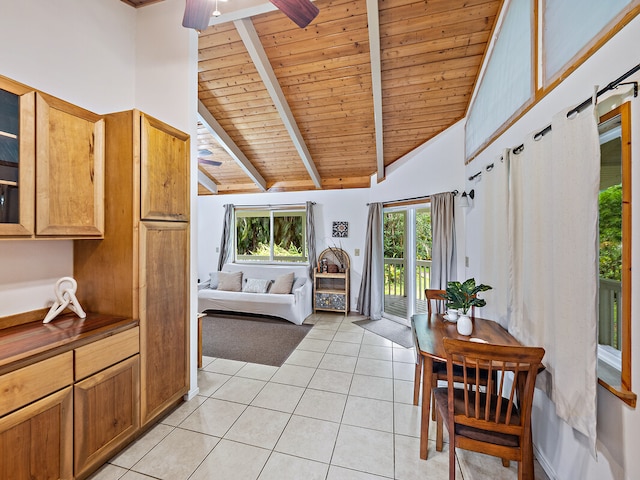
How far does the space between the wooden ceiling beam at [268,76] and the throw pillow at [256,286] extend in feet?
7.91

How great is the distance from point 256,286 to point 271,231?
137 cm

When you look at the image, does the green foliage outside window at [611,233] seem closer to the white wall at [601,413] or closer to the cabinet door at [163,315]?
the white wall at [601,413]

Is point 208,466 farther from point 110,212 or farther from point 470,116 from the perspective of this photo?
point 470,116

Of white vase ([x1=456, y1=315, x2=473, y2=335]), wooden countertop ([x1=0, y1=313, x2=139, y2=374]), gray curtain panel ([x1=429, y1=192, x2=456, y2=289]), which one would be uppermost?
gray curtain panel ([x1=429, y1=192, x2=456, y2=289])

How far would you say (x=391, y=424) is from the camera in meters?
2.19

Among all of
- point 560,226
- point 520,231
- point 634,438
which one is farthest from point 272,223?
point 634,438

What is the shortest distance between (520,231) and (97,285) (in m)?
3.14

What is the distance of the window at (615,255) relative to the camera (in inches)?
45.2

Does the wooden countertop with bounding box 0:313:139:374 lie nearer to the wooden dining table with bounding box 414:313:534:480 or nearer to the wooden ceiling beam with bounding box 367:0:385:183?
the wooden dining table with bounding box 414:313:534:480

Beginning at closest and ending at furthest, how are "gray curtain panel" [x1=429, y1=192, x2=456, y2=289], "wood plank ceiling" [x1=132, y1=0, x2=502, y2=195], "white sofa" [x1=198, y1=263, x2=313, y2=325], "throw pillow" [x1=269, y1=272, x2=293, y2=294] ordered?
1. "wood plank ceiling" [x1=132, y1=0, x2=502, y2=195]
2. "gray curtain panel" [x1=429, y1=192, x2=456, y2=289]
3. "white sofa" [x1=198, y1=263, x2=313, y2=325]
4. "throw pillow" [x1=269, y1=272, x2=293, y2=294]

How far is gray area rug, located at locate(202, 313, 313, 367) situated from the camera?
341cm

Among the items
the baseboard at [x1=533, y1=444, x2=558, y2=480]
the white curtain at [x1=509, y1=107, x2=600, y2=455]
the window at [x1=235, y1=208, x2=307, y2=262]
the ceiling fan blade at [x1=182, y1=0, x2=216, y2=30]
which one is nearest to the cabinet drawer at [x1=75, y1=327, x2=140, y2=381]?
the ceiling fan blade at [x1=182, y1=0, x2=216, y2=30]

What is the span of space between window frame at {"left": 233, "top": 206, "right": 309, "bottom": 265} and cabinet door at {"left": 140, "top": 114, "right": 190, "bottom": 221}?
11.4 ft

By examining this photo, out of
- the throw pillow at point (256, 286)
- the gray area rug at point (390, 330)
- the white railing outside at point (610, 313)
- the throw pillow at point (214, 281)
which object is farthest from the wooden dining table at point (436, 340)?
the throw pillow at point (214, 281)
